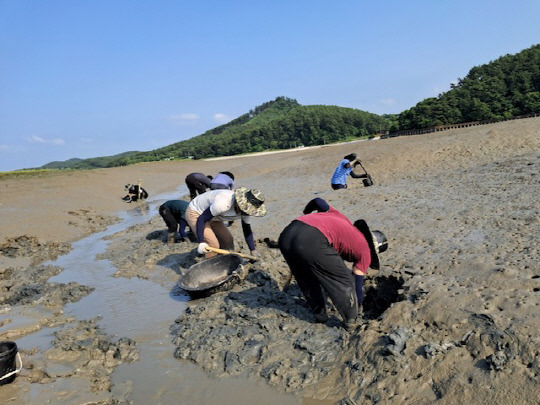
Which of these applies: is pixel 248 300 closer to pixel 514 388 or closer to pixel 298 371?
pixel 298 371

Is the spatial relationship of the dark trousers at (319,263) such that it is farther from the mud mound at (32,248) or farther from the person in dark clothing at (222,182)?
the mud mound at (32,248)

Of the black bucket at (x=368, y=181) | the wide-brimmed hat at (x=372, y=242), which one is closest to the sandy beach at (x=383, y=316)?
the wide-brimmed hat at (x=372, y=242)

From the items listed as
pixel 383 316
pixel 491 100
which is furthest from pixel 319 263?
pixel 491 100

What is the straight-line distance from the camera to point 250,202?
17.8 ft

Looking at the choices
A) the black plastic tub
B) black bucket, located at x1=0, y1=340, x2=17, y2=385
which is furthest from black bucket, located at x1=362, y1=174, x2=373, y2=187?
black bucket, located at x1=0, y1=340, x2=17, y2=385

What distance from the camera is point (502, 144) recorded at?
13.3m

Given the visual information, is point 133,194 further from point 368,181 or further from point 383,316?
point 383,316

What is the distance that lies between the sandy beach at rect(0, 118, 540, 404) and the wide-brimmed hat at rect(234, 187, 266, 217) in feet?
3.03

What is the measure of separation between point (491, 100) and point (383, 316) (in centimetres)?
3593

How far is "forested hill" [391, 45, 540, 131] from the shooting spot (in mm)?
32375

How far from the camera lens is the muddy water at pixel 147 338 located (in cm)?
345

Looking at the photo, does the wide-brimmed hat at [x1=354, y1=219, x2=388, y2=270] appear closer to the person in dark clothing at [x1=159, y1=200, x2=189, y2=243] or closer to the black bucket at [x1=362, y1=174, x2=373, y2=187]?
the person in dark clothing at [x1=159, y1=200, x2=189, y2=243]

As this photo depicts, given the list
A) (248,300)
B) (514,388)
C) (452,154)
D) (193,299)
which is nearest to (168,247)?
(193,299)

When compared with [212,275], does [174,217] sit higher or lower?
higher
